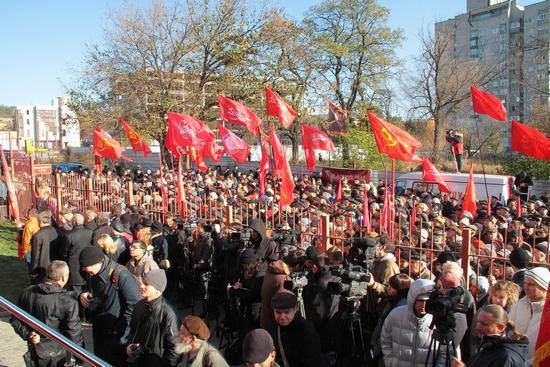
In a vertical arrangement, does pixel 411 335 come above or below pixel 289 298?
below

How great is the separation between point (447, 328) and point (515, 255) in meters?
2.14

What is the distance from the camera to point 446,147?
3838 centimetres

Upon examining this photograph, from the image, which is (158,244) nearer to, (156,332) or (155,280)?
(155,280)

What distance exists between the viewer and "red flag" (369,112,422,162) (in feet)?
30.8

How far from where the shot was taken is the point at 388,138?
376 inches

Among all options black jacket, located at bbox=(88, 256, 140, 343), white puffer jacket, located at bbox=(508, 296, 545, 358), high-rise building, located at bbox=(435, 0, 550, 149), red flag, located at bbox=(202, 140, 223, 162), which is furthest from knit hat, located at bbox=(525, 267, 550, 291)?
high-rise building, located at bbox=(435, 0, 550, 149)

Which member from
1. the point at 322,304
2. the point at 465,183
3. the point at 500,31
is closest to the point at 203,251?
the point at 322,304

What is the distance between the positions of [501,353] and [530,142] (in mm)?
6403

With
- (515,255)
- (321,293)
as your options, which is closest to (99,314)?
(321,293)

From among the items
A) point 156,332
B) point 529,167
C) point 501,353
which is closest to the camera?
point 501,353

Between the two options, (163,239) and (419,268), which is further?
(163,239)

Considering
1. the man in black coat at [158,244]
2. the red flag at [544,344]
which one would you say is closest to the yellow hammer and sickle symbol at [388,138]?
the man in black coat at [158,244]

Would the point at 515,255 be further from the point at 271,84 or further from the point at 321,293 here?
the point at 271,84

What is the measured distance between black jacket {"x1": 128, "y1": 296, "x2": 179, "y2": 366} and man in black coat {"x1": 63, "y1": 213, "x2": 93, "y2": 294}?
3278mm
